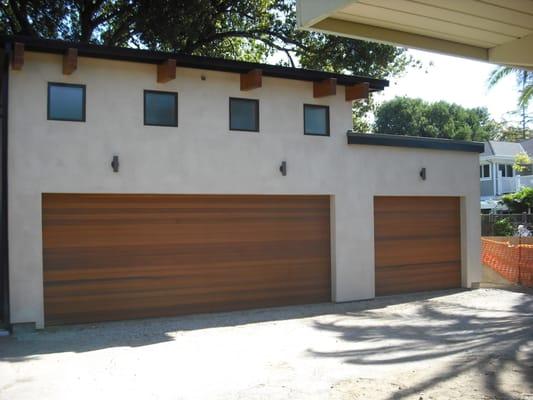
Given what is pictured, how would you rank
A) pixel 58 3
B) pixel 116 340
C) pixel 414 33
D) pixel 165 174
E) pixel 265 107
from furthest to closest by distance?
pixel 58 3
pixel 265 107
pixel 165 174
pixel 116 340
pixel 414 33

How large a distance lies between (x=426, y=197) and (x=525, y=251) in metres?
3.46

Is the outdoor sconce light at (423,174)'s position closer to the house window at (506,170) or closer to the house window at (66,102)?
the house window at (66,102)

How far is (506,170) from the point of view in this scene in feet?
137

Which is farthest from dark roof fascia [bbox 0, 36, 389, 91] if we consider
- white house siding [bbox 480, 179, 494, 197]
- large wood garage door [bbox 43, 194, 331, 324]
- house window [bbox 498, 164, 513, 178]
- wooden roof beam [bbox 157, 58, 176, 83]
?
house window [bbox 498, 164, 513, 178]

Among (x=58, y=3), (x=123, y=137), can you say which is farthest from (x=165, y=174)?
(x=58, y=3)

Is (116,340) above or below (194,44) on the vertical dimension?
below

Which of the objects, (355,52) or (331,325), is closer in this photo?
(331,325)

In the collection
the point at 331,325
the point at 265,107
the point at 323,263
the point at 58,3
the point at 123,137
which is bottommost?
the point at 331,325

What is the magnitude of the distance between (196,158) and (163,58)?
2024mm

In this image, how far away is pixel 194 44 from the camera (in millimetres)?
21844

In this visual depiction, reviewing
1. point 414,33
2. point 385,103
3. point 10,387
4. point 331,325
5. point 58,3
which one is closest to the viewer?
point 414,33

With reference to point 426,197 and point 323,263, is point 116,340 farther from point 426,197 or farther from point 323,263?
point 426,197

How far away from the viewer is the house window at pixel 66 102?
10.5 meters

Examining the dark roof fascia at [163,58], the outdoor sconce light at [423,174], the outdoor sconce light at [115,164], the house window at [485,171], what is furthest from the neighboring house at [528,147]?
the outdoor sconce light at [115,164]
